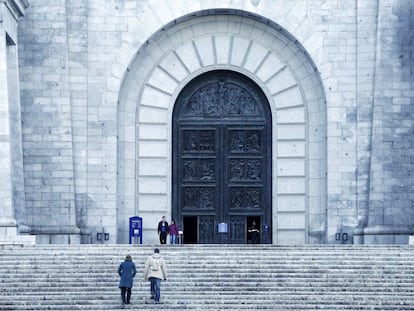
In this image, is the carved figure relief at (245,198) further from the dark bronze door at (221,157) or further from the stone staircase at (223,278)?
the stone staircase at (223,278)

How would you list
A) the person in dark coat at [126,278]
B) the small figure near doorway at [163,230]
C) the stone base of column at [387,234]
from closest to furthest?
the person in dark coat at [126,278] < the small figure near doorway at [163,230] < the stone base of column at [387,234]

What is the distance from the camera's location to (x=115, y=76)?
4597 centimetres

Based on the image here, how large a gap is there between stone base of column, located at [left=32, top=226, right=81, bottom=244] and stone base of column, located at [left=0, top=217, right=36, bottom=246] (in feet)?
13.9

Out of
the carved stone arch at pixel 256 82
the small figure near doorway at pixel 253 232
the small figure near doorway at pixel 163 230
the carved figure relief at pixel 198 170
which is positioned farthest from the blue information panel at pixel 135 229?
the small figure near doorway at pixel 253 232

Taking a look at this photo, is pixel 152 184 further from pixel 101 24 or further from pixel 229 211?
pixel 101 24

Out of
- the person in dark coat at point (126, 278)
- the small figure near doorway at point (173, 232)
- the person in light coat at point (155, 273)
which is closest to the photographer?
the person in dark coat at point (126, 278)

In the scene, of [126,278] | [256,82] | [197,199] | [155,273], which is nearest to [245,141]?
[256,82]

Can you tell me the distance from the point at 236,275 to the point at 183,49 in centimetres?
1394

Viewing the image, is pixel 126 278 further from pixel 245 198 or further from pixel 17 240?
pixel 245 198

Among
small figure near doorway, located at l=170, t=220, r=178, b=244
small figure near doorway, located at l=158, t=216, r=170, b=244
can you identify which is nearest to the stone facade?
small figure near doorway, located at l=170, t=220, r=178, b=244

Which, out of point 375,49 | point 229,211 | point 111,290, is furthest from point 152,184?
point 111,290

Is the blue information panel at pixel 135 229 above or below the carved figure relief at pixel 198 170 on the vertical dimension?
A: below

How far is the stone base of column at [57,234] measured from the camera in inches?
1761

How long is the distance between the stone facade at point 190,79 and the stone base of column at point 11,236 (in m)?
3.35
